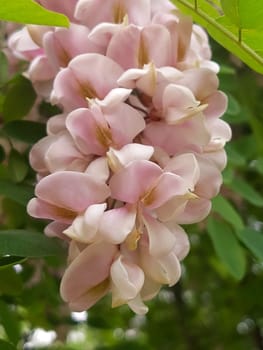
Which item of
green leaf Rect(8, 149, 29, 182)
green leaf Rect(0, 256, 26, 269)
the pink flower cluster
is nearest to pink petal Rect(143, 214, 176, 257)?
the pink flower cluster

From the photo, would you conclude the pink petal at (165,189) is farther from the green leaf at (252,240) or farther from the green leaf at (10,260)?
the green leaf at (252,240)

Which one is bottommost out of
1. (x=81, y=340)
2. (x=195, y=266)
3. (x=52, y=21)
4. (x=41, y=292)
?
(x=81, y=340)

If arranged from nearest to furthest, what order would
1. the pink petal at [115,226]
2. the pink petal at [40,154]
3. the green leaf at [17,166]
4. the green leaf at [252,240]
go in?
the pink petal at [115,226]
the pink petal at [40,154]
the green leaf at [17,166]
the green leaf at [252,240]

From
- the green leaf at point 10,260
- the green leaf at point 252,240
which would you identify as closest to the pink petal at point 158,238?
the green leaf at point 10,260

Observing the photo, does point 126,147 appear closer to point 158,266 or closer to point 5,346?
point 158,266

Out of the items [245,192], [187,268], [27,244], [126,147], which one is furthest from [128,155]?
[187,268]

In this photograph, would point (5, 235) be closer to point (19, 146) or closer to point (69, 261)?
point (69, 261)

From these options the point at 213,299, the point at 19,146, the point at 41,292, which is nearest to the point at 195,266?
the point at 213,299
